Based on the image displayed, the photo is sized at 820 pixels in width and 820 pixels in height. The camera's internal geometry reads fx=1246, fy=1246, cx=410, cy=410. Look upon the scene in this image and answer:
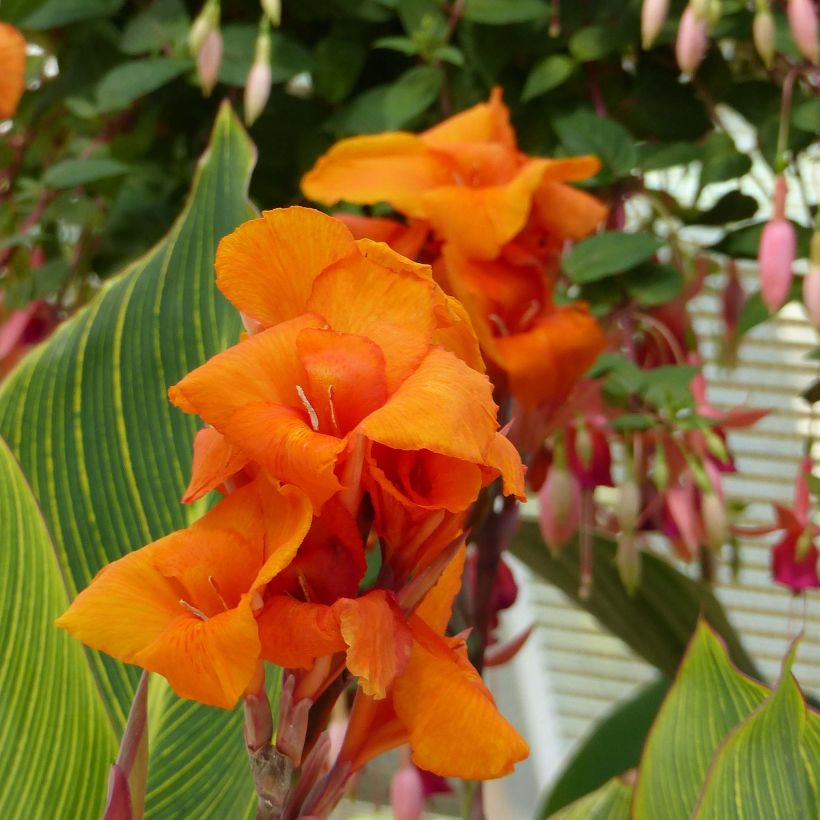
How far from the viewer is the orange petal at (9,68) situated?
685 millimetres

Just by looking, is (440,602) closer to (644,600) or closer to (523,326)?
(523,326)

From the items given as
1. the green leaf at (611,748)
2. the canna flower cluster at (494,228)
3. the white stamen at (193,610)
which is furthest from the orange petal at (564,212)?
the green leaf at (611,748)

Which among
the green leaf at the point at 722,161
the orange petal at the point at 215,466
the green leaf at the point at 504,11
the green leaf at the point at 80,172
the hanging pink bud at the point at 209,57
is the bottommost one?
the green leaf at the point at 722,161

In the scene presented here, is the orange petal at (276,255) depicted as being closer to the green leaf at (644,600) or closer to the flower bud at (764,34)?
the flower bud at (764,34)

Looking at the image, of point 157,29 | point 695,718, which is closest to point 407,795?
point 695,718

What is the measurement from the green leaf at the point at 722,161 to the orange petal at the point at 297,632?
567 millimetres

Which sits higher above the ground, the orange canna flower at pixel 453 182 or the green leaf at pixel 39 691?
the orange canna flower at pixel 453 182

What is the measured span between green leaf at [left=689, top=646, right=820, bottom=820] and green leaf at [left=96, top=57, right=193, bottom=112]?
22.5 inches

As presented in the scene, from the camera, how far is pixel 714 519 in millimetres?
731

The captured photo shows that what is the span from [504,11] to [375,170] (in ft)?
0.77

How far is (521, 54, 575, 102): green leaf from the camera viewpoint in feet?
2.52

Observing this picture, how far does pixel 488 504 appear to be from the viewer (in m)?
0.49

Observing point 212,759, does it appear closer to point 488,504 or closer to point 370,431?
point 488,504

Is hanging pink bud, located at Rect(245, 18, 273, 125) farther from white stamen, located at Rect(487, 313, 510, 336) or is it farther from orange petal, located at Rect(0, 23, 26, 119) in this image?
white stamen, located at Rect(487, 313, 510, 336)
